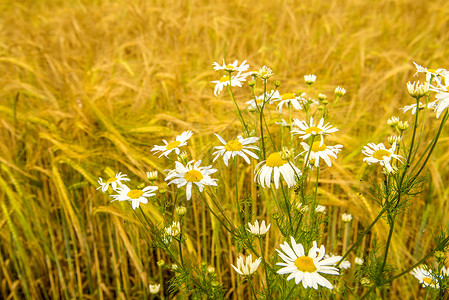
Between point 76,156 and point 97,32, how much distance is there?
1980 mm

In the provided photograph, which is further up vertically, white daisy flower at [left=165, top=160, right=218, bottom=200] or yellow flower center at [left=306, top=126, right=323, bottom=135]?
yellow flower center at [left=306, top=126, right=323, bottom=135]

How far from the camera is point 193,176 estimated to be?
33.4 inches

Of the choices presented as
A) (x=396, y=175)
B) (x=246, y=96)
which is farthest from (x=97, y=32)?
(x=396, y=175)

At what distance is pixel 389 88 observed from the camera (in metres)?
2.18

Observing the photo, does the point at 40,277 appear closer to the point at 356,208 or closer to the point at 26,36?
the point at 356,208

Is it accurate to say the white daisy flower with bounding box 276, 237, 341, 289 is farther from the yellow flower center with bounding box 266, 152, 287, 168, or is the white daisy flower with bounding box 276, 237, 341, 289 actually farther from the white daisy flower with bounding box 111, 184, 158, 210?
the white daisy flower with bounding box 111, 184, 158, 210

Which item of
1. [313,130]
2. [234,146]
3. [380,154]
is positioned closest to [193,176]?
[234,146]

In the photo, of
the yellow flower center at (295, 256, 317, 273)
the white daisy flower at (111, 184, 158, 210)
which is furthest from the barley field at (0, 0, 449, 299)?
the yellow flower center at (295, 256, 317, 273)

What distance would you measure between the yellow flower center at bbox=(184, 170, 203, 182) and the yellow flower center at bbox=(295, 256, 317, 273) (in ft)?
0.93

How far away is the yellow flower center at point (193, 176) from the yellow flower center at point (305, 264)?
0.28 metres

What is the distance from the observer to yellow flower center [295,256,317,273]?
0.73m

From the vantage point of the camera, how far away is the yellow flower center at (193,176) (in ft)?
2.77

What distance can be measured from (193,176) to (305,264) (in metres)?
0.31

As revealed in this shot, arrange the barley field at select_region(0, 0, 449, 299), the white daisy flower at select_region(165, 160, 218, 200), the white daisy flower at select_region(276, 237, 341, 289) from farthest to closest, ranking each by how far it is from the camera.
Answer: the barley field at select_region(0, 0, 449, 299), the white daisy flower at select_region(165, 160, 218, 200), the white daisy flower at select_region(276, 237, 341, 289)
